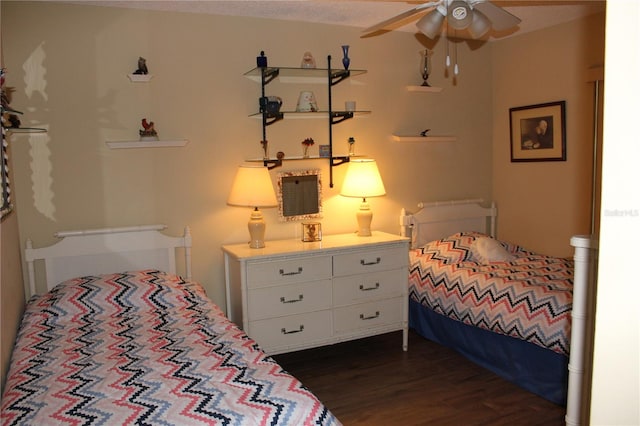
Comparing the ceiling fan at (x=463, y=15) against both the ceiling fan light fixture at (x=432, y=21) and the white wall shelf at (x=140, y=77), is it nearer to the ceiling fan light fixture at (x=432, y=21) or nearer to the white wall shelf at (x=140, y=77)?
the ceiling fan light fixture at (x=432, y=21)

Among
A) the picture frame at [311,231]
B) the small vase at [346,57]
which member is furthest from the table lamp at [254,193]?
the small vase at [346,57]

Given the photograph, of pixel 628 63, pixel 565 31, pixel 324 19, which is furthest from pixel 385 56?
pixel 628 63

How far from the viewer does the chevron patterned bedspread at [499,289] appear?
295 cm

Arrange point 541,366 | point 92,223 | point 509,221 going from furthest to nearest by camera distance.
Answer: point 509,221 < point 92,223 < point 541,366

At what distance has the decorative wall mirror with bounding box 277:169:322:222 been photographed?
3771 millimetres

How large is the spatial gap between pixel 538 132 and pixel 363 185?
61.8 inches

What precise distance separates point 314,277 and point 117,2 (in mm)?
2048

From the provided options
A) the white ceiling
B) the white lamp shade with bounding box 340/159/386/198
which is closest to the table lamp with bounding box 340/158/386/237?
the white lamp shade with bounding box 340/159/386/198

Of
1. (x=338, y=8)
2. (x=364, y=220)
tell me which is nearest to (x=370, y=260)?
(x=364, y=220)

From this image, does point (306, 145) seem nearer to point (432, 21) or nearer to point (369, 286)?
point (369, 286)

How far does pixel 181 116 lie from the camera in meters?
3.43

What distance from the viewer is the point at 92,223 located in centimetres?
327

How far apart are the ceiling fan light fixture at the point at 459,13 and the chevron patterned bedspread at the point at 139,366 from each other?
1.65 metres

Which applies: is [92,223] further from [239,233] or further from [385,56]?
[385,56]
